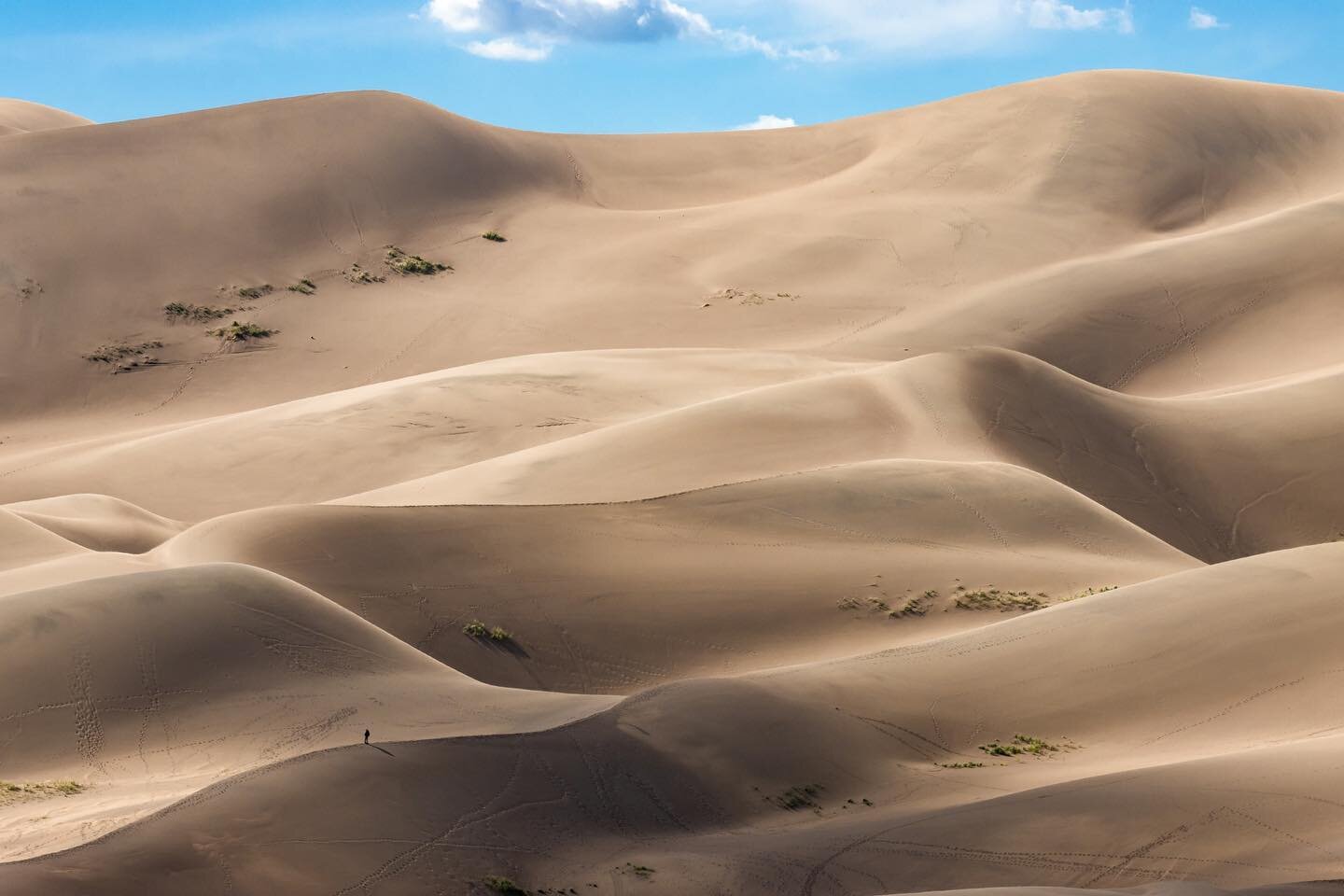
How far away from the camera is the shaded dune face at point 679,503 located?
480 inches

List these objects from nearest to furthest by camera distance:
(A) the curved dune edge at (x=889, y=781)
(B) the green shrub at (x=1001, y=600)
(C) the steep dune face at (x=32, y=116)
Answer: (A) the curved dune edge at (x=889, y=781) < (B) the green shrub at (x=1001, y=600) < (C) the steep dune face at (x=32, y=116)

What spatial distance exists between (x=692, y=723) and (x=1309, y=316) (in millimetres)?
34707

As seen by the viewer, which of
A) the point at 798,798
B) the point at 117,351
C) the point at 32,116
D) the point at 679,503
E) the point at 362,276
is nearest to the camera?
the point at 798,798

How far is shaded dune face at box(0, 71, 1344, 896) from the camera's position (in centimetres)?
1219

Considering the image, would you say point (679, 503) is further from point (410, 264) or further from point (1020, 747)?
point (410, 264)

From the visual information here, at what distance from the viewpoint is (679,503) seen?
2348 centimetres

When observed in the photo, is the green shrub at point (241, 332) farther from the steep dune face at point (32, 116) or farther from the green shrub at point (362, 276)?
the steep dune face at point (32, 116)

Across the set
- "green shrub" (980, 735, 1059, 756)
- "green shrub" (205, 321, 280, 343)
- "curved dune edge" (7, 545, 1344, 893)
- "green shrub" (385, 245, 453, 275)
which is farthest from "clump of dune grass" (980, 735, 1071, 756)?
"green shrub" (385, 245, 453, 275)

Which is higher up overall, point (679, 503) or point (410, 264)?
point (410, 264)

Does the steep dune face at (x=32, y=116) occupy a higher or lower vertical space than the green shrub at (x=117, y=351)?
higher

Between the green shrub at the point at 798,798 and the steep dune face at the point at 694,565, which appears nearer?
A: the green shrub at the point at 798,798

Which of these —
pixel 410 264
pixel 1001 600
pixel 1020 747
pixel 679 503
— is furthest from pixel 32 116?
pixel 1020 747

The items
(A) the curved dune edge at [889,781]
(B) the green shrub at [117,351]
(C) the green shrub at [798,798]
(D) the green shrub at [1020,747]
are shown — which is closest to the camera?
(A) the curved dune edge at [889,781]

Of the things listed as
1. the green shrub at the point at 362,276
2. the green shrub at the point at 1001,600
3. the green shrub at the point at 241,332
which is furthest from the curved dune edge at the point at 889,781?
the green shrub at the point at 362,276
